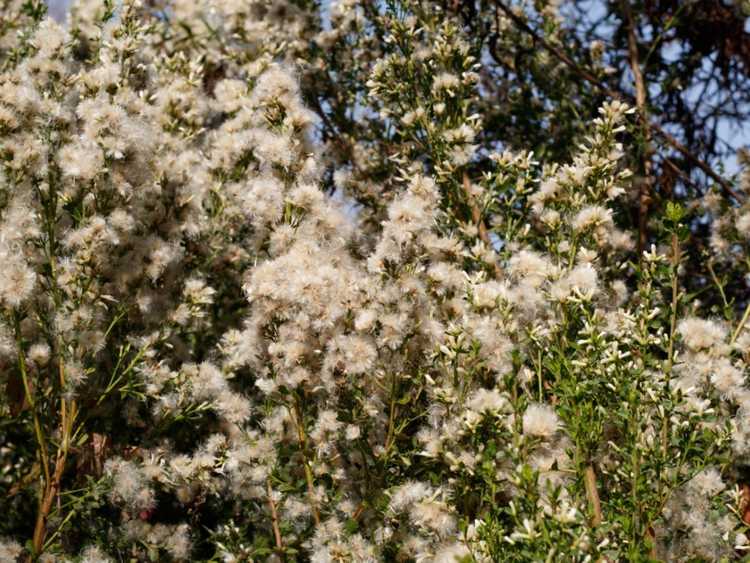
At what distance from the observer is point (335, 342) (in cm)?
205

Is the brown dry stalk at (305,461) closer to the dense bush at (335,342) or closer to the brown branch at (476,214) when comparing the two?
the dense bush at (335,342)

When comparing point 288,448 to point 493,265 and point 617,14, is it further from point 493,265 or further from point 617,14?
point 617,14

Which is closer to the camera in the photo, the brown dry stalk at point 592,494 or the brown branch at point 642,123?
the brown dry stalk at point 592,494

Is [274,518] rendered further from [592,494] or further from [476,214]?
[476,214]

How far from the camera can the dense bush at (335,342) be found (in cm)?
191

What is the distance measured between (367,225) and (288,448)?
3.92 ft

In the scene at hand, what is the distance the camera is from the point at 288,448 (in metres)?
2.21

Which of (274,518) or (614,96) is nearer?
(274,518)

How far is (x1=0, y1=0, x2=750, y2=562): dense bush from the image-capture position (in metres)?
1.91

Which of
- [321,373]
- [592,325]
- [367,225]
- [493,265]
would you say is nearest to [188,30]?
[367,225]

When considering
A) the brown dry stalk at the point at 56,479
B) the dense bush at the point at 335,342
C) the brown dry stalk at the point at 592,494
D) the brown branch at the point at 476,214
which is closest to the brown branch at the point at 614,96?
the dense bush at the point at 335,342

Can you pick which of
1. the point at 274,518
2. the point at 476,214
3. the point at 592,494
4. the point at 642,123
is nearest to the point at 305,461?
the point at 274,518

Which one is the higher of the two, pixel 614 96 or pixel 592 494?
pixel 614 96

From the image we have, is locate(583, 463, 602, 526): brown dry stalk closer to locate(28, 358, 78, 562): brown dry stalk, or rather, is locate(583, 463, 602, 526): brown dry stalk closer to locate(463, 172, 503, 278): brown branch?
locate(463, 172, 503, 278): brown branch
